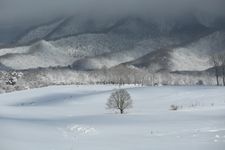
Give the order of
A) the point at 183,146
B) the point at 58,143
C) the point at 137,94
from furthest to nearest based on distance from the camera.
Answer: the point at 137,94 < the point at 58,143 < the point at 183,146

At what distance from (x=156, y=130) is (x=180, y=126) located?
355cm

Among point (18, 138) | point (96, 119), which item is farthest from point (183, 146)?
point (96, 119)

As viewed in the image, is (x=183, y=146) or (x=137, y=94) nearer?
(x=183, y=146)

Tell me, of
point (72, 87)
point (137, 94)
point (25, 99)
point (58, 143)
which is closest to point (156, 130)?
point (58, 143)

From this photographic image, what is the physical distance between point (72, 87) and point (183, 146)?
507 feet

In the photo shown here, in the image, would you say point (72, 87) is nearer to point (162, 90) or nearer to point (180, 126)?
point (162, 90)

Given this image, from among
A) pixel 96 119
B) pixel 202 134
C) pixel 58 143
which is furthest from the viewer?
pixel 96 119

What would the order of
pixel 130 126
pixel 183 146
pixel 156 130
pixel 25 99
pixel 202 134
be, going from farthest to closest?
pixel 25 99 → pixel 130 126 → pixel 156 130 → pixel 202 134 → pixel 183 146

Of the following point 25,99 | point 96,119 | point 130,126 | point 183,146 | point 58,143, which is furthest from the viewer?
point 25,99

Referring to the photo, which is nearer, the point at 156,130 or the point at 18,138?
the point at 18,138

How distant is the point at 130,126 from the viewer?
52.0 meters

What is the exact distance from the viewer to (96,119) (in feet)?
204

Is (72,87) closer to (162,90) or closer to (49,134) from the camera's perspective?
(162,90)

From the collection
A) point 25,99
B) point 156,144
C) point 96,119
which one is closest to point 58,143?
point 156,144
